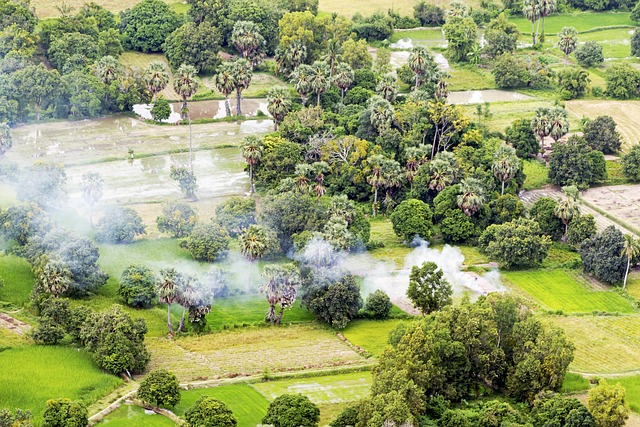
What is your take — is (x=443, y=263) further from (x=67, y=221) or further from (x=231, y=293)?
(x=67, y=221)

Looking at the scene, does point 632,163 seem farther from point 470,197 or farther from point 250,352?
point 250,352

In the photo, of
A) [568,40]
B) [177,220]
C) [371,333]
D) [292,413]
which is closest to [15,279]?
[177,220]

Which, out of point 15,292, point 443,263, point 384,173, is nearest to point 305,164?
point 384,173

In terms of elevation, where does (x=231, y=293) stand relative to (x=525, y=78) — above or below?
below

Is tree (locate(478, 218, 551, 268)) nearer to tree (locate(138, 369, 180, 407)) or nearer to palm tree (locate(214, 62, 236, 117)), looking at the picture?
tree (locate(138, 369, 180, 407))

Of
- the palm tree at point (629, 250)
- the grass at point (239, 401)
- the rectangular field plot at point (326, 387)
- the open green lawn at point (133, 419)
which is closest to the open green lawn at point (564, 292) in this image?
the palm tree at point (629, 250)

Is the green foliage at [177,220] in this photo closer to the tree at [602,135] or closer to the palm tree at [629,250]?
the palm tree at [629,250]

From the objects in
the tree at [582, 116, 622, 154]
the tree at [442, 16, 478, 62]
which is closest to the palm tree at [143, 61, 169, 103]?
the tree at [442, 16, 478, 62]
